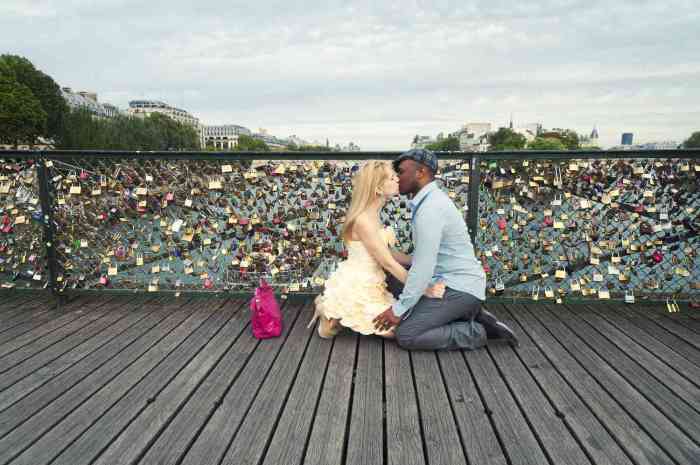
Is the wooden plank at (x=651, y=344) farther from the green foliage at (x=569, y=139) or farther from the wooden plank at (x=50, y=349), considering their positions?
the green foliage at (x=569, y=139)

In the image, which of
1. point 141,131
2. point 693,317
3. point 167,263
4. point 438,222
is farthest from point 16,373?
point 141,131

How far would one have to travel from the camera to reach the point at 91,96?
438 ft

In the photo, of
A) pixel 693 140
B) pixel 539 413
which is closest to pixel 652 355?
pixel 539 413

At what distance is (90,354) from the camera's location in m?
3.22

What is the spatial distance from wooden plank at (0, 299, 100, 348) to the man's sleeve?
313 centimetres

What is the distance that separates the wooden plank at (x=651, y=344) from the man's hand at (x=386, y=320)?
1.94 m

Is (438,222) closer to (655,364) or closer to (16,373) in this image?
(655,364)

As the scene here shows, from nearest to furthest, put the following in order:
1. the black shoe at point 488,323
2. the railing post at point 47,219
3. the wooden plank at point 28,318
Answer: the black shoe at point 488,323 → the wooden plank at point 28,318 → the railing post at point 47,219

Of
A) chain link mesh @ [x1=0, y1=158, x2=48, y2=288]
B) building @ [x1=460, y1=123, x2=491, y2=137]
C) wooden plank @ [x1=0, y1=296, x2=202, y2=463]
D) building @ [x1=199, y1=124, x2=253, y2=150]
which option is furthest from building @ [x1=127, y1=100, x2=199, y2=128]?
wooden plank @ [x1=0, y1=296, x2=202, y2=463]

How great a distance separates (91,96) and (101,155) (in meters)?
156

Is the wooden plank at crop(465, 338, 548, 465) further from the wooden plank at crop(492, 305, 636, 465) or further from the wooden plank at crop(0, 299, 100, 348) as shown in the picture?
the wooden plank at crop(0, 299, 100, 348)

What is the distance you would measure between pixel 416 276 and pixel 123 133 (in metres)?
71.4

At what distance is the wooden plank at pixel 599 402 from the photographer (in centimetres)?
209

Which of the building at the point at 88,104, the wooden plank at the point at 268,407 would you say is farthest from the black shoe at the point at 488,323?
the building at the point at 88,104
